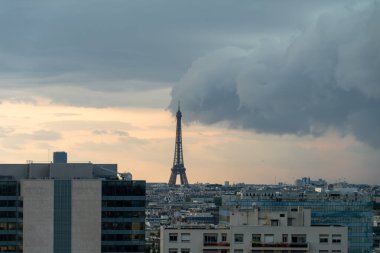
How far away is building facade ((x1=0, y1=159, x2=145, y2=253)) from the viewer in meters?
135

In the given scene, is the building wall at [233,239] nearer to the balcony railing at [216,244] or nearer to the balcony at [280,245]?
the balcony railing at [216,244]

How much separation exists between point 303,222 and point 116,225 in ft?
68.0

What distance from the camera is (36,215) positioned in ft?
444

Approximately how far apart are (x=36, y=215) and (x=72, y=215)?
149 inches

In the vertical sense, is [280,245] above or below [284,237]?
below

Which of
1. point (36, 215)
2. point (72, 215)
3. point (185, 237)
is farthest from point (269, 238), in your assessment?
point (36, 215)

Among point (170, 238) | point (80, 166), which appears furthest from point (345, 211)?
point (170, 238)

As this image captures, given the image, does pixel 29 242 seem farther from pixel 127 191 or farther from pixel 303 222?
pixel 303 222

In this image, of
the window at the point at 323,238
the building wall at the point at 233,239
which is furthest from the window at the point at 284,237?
the window at the point at 323,238

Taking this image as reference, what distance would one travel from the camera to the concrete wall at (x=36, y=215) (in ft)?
443

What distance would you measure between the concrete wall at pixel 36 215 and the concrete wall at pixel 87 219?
9.01ft

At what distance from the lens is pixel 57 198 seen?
135 metres

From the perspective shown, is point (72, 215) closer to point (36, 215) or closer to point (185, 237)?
Answer: point (36, 215)

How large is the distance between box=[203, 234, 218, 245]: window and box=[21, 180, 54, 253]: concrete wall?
2288 centimetres
